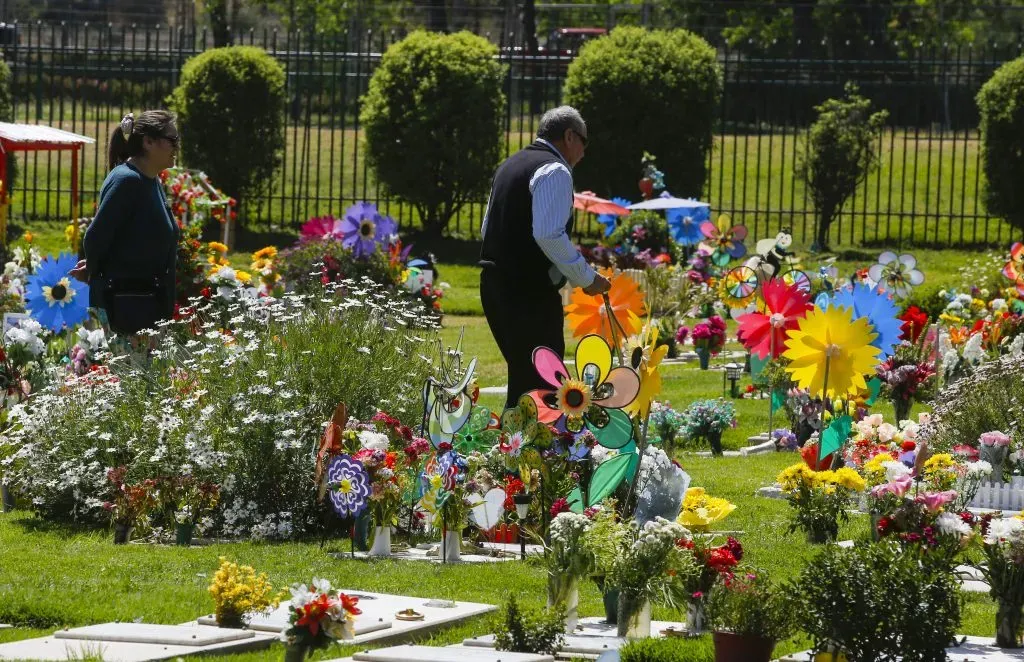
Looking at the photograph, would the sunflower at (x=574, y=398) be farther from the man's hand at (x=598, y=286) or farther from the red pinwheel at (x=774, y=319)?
the red pinwheel at (x=774, y=319)

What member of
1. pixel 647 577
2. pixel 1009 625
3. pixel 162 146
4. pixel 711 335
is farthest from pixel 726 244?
pixel 647 577

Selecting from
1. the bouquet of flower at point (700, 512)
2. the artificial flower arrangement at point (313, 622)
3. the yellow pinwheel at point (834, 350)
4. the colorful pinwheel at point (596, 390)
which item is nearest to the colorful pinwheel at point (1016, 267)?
the yellow pinwheel at point (834, 350)

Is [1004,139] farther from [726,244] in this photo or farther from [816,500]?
[816,500]

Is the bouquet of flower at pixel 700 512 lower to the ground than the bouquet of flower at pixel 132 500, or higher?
higher

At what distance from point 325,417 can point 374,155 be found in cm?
1424

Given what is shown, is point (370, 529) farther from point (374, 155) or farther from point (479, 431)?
point (374, 155)

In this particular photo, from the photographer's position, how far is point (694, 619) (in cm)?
482

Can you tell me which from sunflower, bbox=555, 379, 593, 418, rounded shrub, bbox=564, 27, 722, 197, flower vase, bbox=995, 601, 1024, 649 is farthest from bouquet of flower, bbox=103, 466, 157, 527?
rounded shrub, bbox=564, 27, 722, 197

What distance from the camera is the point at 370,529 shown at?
6.27m

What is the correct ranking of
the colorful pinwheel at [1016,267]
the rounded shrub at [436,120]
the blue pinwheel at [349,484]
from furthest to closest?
1. the rounded shrub at [436,120]
2. the colorful pinwheel at [1016,267]
3. the blue pinwheel at [349,484]

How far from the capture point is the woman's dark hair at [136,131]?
7.25 meters

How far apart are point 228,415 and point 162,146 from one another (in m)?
1.33

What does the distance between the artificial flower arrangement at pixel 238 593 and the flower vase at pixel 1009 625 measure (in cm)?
211

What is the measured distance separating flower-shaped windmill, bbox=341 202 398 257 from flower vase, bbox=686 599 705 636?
32.7ft
